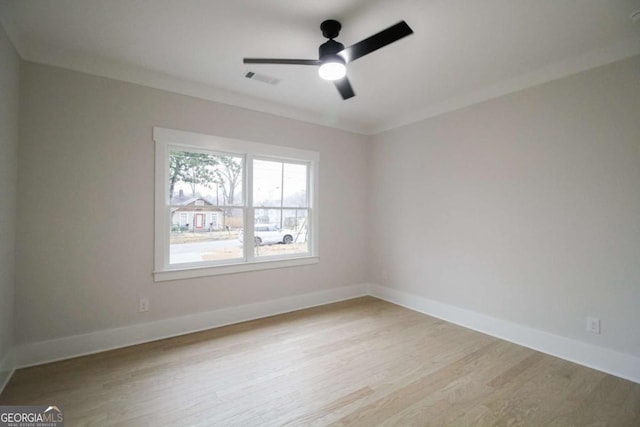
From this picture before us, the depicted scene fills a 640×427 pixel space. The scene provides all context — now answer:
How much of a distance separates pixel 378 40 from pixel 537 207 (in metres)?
2.38

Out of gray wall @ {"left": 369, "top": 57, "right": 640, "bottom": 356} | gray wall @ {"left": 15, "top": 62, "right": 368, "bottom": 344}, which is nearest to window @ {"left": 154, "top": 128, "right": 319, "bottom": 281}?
gray wall @ {"left": 15, "top": 62, "right": 368, "bottom": 344}

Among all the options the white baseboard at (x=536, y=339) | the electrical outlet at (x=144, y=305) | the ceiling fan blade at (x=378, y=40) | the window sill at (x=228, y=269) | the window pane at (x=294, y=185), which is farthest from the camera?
the window pane at (x=294, y=185)

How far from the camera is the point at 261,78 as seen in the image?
3.09 meters

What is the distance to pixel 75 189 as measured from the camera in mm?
2662

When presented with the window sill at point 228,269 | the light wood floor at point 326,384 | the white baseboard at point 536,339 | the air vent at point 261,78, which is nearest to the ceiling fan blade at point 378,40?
the air vent at point 261,78

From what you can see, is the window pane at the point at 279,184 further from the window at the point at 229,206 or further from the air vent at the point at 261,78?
the air vent at the point at 261,78

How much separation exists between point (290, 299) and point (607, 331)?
3293mm

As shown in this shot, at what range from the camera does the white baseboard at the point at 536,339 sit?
239 cm

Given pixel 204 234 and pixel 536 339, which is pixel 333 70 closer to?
pixel 204 234

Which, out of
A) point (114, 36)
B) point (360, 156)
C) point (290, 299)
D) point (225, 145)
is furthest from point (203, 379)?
point (360, 156)

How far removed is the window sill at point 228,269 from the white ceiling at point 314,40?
2016 mm

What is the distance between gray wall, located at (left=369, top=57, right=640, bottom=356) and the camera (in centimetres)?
243

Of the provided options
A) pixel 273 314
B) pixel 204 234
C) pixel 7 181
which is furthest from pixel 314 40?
pixel 273 314

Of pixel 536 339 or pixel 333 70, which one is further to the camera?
pixel 536 339
